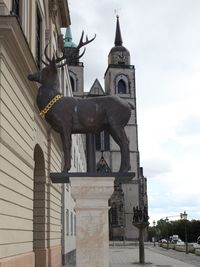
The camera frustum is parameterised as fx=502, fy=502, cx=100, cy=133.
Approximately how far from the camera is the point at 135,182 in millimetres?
80500

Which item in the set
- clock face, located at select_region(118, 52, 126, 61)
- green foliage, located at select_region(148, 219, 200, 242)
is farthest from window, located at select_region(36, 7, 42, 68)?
clock face, located at select_region(118, 52, 126, 61)

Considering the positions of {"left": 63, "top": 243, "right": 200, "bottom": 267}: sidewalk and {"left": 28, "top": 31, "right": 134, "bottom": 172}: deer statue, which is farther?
{"left": 63, "top": 243, "right": 200, "bottom": 267}: sidewalk

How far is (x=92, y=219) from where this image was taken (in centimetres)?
749

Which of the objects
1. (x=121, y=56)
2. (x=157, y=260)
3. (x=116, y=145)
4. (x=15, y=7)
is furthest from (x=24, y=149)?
(x=121, y=56)

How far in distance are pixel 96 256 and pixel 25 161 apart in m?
7.56

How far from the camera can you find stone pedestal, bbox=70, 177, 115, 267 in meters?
7.39

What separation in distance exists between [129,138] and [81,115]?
73.5 m

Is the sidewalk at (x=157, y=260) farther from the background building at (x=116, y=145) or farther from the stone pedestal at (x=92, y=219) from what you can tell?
the background building at (x=116, y=145)

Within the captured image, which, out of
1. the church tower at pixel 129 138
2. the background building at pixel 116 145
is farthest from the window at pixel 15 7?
the church tower at pixel 129 138

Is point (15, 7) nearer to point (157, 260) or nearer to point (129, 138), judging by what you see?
point (157, 260)

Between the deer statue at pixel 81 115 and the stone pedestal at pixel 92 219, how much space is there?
524mm

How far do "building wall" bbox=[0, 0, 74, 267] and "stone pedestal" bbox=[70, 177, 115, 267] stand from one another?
4.39 meters

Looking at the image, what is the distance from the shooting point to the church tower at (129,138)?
77.2m

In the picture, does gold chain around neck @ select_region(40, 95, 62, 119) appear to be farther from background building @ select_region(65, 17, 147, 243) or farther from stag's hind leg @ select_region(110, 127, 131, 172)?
background building @ select_region(65, 17, 147, 243)
